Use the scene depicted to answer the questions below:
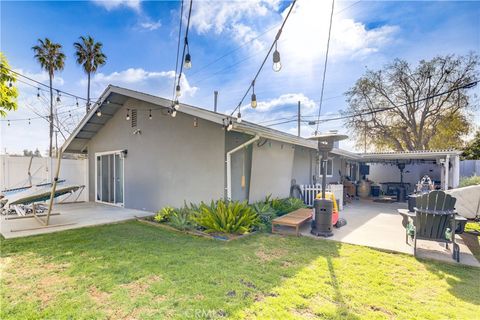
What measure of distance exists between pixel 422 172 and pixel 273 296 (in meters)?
17.6

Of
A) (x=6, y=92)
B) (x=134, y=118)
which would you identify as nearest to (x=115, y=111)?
(x=134, y=118)

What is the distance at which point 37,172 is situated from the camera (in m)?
10.5

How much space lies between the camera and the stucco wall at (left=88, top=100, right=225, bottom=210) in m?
7.01

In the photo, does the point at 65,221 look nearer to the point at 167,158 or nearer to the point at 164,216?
the point at 164,216

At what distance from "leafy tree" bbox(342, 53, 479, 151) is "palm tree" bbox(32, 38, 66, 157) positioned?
70.8 feet

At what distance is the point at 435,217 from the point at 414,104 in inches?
796

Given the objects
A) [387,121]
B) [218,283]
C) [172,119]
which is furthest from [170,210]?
[387,121]

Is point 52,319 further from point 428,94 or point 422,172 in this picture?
point 428,94

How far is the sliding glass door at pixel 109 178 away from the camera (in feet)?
32.8

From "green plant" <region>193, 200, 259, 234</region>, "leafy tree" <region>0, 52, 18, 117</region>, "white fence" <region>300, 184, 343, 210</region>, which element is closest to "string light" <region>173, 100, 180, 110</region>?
"green plant" <region>193, 200, 259, 234</region>

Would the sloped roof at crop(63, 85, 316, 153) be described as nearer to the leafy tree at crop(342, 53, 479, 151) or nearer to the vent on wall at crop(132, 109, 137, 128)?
the vent on wall at crop(132, 109, 137, 128)

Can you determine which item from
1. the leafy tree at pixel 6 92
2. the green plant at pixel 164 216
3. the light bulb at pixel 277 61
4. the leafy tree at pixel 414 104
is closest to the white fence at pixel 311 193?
the green plant at pixel 164 216

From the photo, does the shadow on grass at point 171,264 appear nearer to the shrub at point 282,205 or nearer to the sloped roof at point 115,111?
the shrub at point 282,205

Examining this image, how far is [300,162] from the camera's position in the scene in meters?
10.3
